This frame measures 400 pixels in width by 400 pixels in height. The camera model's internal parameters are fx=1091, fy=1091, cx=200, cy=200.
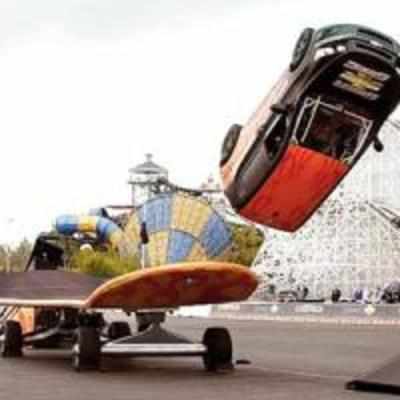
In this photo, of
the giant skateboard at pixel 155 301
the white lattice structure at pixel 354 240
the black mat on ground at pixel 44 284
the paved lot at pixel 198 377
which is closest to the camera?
the paved lot at pixel 198 377

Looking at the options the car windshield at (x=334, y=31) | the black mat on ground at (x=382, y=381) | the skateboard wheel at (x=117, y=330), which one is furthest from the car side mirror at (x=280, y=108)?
the black mat on ground at (x=382, y=381)

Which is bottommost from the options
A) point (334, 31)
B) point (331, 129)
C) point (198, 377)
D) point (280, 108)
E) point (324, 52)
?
point (198, 377)

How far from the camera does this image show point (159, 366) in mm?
16406

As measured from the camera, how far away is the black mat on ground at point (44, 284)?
1797cm

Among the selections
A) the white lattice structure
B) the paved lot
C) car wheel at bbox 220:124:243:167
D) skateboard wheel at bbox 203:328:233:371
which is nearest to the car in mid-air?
car wheel at bbox 220:124:243:167

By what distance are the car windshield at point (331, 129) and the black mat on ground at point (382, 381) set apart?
25.2 feet

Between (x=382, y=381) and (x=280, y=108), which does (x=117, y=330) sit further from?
(x=382, y=381)

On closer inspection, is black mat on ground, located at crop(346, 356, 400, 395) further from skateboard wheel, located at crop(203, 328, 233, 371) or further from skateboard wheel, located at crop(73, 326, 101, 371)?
skateboard wheel, located at crop(73, 326, 101, 371)

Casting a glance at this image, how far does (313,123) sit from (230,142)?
10.5 ft

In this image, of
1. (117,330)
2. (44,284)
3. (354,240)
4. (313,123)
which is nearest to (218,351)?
(117,330)

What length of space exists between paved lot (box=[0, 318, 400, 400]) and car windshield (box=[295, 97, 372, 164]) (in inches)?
144

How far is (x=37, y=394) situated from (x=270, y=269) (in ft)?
237

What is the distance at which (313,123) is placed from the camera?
19.2 meters

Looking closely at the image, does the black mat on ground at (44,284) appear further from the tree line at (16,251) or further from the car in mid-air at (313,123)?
the tree line at (16,251)
